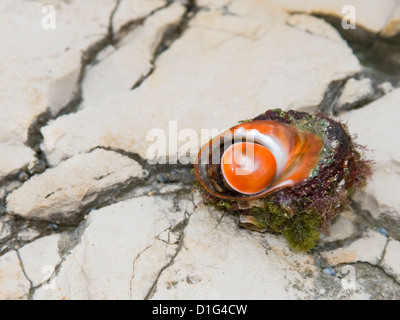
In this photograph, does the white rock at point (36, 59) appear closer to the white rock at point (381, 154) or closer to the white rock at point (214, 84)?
the white rock at point (214, 84)

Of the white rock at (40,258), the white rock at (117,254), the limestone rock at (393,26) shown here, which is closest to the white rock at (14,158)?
the white rock at (40,258)

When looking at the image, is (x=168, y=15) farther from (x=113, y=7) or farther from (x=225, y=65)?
(x=225, y=65)

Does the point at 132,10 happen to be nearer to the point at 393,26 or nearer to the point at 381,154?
the point at 393,26

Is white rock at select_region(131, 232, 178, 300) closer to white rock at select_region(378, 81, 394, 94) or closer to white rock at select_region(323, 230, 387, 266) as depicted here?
white rock at select_region(323, 230, 387, 266)

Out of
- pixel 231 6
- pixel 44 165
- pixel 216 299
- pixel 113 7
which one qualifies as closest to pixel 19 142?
pixel 44 165

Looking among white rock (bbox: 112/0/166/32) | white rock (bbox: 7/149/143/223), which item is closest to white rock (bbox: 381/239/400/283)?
white rock (bbox: 7/149/143/223)

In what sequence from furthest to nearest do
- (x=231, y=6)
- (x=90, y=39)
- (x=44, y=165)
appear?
(x=231, y=6) < (x=90, y=39) < (x=44, y=165)
